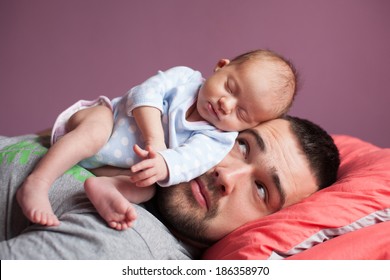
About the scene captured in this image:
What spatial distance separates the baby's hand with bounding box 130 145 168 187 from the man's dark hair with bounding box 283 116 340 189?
54cm

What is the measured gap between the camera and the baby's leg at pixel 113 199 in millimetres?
1202

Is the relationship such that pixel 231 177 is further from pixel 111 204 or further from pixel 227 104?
pixel 111 204

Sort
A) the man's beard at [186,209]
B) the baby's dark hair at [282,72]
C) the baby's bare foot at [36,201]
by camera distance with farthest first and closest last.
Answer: the baby's dark hair at [282,72], the man's beard at [186,209], the baby's bare foot at [36,201]

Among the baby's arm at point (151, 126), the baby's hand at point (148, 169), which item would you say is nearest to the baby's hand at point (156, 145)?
the baby's arm at point (151, 126)

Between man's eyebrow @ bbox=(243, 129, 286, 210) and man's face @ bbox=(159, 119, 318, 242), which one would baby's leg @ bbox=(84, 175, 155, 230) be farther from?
man's eyebrow @ bbox=(243, 129, 286, 210)

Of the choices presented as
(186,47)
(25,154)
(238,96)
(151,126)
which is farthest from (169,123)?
(186,47)

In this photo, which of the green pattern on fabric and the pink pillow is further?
the green pattern on fabric

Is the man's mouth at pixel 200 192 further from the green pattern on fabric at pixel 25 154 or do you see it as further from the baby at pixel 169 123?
the green pattern on fabric at pixel 25 154

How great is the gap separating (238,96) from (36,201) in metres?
0.68

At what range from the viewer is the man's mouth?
143 cm

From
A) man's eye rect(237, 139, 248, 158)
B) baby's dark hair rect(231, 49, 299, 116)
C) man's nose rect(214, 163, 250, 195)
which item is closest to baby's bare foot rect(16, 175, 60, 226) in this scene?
man's nose rect(214, 163, 250, 195)
